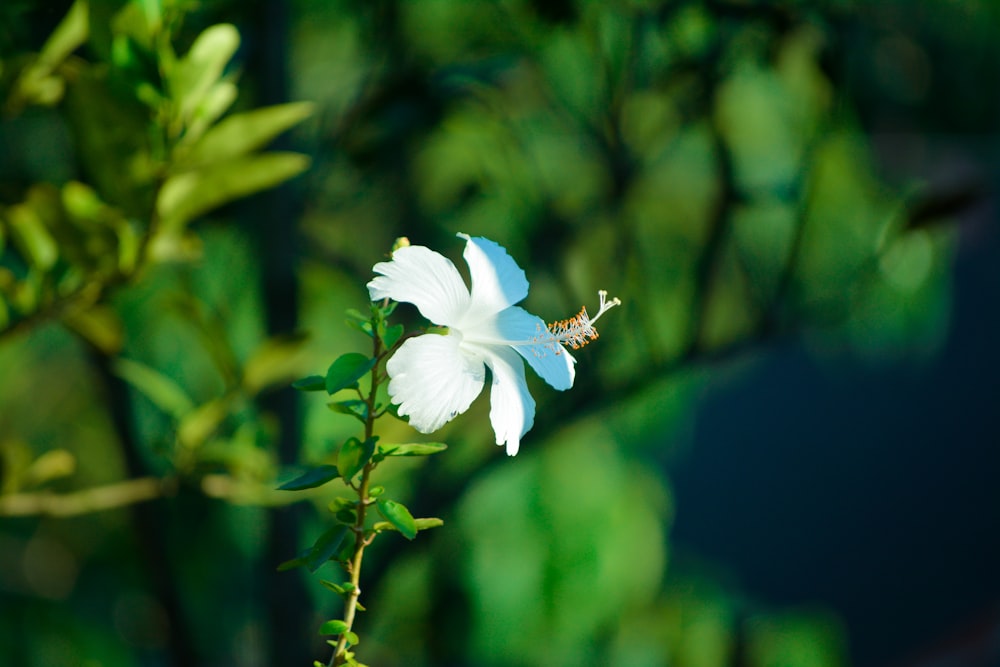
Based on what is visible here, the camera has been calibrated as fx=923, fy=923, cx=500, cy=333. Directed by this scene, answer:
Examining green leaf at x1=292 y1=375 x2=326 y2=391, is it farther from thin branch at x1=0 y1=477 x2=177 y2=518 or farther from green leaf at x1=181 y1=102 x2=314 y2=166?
thin branch at x1=0 y1=477 x2=177 y2=518

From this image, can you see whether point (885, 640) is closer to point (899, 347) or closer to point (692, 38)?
point (899, 347)

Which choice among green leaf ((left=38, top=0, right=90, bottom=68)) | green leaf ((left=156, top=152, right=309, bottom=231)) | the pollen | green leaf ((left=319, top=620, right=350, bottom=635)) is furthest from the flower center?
green leaf ((left=38, top=0, right=90, bottom=68))

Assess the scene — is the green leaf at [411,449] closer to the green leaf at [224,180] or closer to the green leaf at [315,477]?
the green leaf at [315,477]

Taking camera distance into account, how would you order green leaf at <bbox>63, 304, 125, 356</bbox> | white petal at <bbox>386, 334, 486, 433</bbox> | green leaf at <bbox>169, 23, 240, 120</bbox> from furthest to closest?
green leaf at <bbox>63, 304, 125, 356</bbox> < green leaf at <bbox>169, 23, 240, 120</bbox> < white petal at <bbox>386, 334, 486, 433</bbox>

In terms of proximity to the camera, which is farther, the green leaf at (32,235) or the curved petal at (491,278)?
the green leaf at (32,235)

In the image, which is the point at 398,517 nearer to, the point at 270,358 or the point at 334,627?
the point at 334,627

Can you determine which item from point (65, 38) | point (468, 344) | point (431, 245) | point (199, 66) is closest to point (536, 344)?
point (468, 344)

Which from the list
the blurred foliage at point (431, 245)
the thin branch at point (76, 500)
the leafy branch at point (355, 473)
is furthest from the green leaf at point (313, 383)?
the thin branch at point (76, 500)
